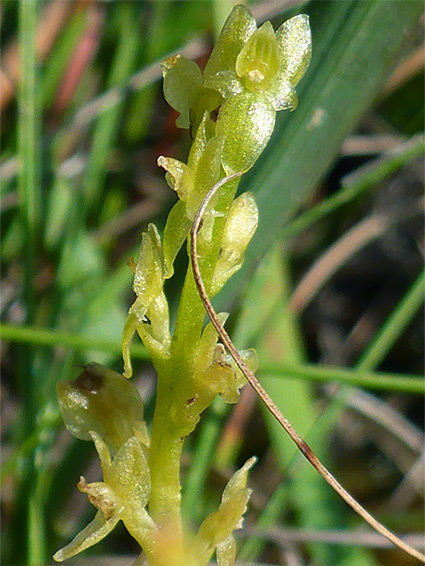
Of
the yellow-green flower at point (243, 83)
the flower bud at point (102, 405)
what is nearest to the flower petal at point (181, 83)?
the yellow-green flower at point (243, 83)

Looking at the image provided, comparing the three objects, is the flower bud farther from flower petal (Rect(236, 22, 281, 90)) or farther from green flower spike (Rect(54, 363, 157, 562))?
flower petal (Rect(236, 22, 281, 90))

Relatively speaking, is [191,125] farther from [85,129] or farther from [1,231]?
[85,129]

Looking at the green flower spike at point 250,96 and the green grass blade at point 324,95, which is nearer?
the green flower spike at point 250,96

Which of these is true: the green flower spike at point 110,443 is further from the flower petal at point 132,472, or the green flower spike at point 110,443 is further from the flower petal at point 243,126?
the flower petal at point 243,126

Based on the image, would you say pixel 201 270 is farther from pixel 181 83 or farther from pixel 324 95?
pixel 324 95

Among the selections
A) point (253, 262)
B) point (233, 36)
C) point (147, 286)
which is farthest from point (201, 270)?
point (253, 262)

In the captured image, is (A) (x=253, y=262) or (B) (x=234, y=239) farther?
(A) (x=253, y=262)

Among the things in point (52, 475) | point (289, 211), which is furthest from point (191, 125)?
point (52, 475)
